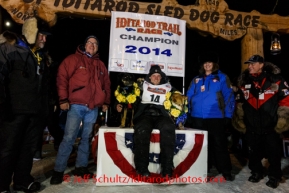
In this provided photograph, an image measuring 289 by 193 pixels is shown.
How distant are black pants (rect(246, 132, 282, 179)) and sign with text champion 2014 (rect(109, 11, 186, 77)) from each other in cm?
176

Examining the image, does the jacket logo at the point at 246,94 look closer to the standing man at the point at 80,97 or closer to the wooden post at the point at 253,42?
the wooden post at the point at 253,42

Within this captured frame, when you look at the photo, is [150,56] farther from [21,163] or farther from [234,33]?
[21,163]

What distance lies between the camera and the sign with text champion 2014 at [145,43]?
14.1 ft

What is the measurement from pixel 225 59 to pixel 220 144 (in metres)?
8.84

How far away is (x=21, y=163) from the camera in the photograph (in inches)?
112

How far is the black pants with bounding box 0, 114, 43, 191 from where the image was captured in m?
2.62

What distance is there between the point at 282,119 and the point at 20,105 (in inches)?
133

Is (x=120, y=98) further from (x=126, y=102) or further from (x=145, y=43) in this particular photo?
(x=145, y=43)

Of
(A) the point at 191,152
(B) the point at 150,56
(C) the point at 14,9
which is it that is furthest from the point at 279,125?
(C) the point at 14,9

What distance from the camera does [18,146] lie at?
108 inches

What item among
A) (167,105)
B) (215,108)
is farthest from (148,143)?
(215,108)

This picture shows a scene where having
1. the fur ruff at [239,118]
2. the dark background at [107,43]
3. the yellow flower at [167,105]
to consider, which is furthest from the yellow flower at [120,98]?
the dark background at [107,43]

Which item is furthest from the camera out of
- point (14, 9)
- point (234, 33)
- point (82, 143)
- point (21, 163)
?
point (234, 33)

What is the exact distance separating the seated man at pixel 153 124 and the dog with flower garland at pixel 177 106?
8 centimetres
